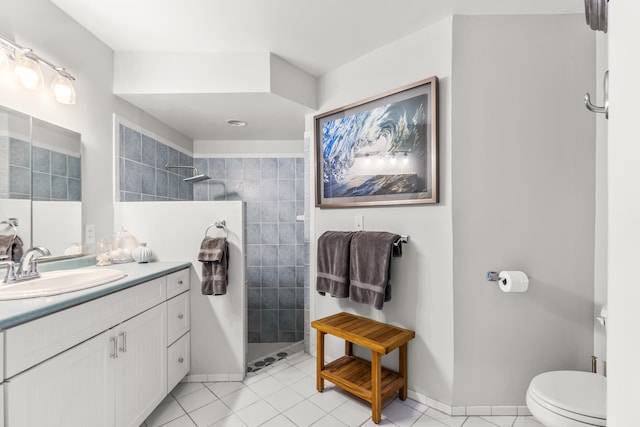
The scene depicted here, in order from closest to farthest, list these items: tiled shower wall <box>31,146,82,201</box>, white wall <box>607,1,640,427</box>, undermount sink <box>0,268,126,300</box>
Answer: white wall <box>607,1,640,427</box> → undermount sink <box>0,268,126,300</box> → tiled shower wall <box>31,146,82,201</box>

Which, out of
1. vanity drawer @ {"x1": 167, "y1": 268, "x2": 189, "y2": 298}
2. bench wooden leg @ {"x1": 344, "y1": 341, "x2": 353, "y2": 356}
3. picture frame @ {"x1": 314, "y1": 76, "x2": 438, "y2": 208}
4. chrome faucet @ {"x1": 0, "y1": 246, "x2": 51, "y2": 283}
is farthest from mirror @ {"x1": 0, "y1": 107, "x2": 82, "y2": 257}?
bench wooden leg @ {"x1": 344, "y1": 341, "x2": 353, "y2": 356}

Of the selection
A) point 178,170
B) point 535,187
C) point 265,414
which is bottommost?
point 265,414

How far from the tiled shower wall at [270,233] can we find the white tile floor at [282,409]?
3.74 feet

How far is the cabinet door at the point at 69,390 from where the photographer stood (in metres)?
0.95

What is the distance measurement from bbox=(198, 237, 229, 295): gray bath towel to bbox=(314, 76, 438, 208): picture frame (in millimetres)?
811

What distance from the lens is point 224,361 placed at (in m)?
2.11

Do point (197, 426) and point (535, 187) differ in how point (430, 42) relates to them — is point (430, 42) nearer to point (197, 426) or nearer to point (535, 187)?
point (535, 187)

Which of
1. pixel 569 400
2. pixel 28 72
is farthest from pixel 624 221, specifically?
pixel 28 72

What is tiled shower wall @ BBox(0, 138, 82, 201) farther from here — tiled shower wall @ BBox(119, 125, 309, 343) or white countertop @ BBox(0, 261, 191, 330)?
tiled shower wall @ BBox(119, 125, 309, 343)

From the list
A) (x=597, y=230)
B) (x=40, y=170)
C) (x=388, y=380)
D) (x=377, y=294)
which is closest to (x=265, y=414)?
(x=388, y=380)

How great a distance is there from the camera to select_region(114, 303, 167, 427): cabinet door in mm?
1424

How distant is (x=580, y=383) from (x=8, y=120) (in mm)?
2946

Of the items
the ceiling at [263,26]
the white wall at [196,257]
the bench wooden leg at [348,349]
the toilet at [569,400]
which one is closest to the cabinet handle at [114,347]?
the white wall at [196,257]

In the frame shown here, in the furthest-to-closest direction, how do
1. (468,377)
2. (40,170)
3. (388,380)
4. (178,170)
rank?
(178,170)
(388,380)
(468,377)
(40,170)
